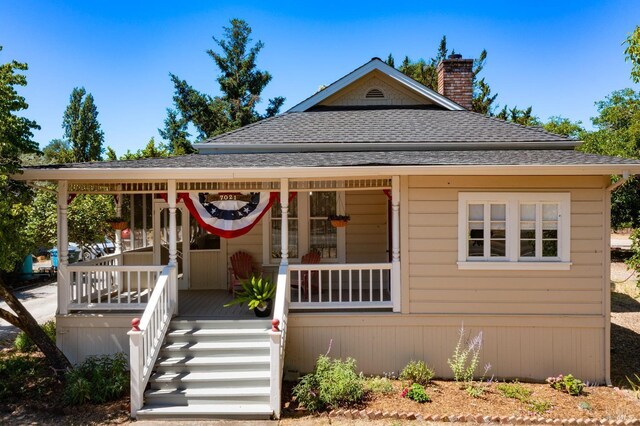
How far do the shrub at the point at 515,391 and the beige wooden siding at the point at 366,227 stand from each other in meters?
3.78

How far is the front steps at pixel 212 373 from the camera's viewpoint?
18.6ft

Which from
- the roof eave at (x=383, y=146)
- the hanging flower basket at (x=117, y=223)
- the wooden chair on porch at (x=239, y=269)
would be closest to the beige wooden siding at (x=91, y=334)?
A: the hanging flower basket at (x=117, y=223)

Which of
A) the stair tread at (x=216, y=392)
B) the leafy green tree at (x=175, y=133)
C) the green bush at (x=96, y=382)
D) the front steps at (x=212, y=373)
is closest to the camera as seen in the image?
the front steps at (x=212, y=373)

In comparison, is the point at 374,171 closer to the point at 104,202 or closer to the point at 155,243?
the point at 155,243

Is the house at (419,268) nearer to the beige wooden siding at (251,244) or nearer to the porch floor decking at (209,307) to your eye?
the porch floor decking at (209,307)

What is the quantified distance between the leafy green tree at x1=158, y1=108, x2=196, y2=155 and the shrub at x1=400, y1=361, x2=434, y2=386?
24.7 meters

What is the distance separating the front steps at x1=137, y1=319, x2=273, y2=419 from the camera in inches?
224

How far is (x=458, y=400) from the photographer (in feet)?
20.1

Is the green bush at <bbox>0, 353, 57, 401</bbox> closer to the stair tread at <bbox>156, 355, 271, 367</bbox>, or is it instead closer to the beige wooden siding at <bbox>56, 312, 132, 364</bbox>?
the beige wooden siding at <bbox>56, 312, 132, 364</bbox>

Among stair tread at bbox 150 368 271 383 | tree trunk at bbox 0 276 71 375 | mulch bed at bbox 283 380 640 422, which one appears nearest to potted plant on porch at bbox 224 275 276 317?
stair tread at bbox 150 368 271 383

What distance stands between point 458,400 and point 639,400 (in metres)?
2.99

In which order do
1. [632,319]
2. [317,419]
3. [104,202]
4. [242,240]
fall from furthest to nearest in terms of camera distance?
[104,202], [632,319], [242,240], [317,419]

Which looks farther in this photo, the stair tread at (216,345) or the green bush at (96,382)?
the stair tread at (216,345)

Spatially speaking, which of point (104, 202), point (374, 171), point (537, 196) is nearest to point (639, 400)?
point (537, 196)
